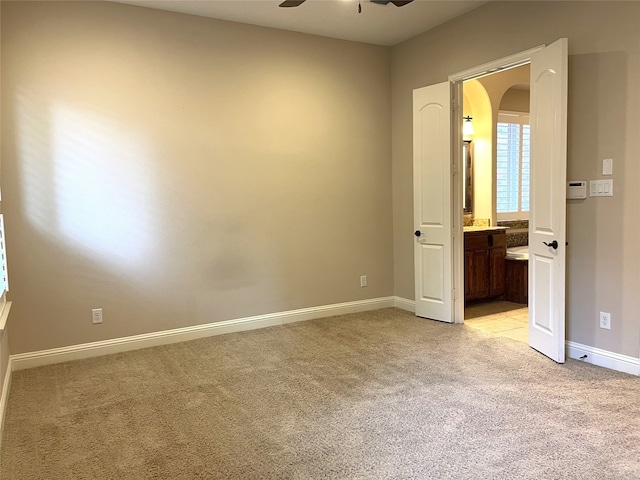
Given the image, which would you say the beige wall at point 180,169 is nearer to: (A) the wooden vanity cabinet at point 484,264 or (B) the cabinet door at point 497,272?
(A) the wooden vanity cabinet at point 484,264

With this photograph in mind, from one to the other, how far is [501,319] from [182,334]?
→ 319 centimetres

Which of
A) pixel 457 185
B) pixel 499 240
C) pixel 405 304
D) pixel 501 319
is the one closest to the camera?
pixel 457 185

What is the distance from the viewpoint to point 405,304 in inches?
212

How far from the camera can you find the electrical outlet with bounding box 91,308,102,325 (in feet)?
13.0

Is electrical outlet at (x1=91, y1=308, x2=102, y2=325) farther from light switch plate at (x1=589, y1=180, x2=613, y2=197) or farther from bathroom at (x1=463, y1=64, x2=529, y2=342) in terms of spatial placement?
light switch plate at (x1=589, y1=180, x2=613, y2=197)

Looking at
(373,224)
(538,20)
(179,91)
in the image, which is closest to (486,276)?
(373,224)

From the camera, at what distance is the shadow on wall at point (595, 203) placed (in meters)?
3.29

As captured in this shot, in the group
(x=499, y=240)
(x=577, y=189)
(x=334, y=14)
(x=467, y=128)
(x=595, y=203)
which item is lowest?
(x=499, y=240)

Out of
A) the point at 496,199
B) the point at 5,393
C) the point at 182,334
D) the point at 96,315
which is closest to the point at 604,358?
the point at 496,199

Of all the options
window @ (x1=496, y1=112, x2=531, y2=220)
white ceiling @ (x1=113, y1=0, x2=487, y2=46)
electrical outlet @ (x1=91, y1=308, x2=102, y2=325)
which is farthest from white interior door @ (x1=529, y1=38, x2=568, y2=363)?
electrical outlet @ (x1=91, y1=308, x2=102, y2=325)

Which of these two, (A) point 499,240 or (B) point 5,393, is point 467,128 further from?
(B) point 5,393

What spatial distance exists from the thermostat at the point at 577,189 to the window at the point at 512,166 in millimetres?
2919

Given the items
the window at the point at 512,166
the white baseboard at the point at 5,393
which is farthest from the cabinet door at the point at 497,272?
the white baseboard at the point at 5,393

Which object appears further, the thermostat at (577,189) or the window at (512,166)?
the window at (512,166)
